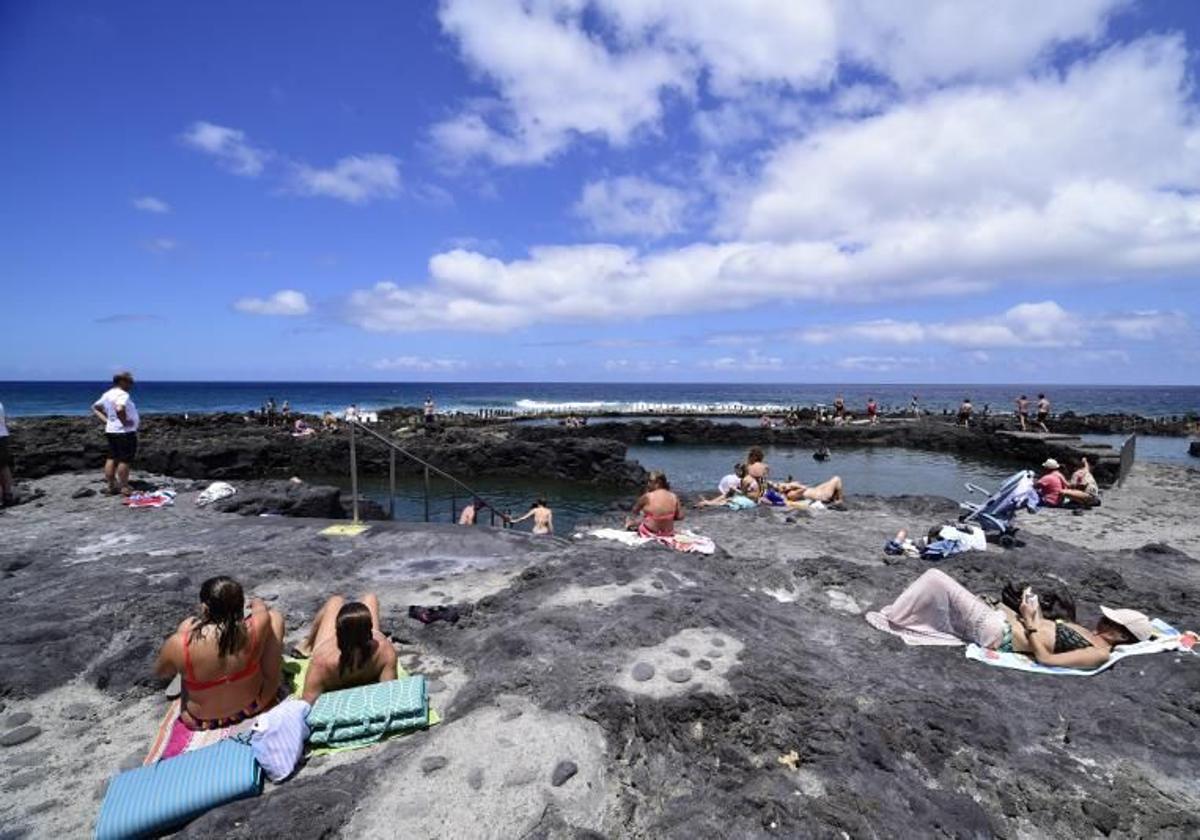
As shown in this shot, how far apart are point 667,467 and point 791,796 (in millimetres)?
27860

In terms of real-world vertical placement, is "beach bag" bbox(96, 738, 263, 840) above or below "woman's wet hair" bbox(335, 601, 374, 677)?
below

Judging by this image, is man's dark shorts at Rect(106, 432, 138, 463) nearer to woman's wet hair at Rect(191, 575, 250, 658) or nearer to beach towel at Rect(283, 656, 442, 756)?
beach towel at Rect(283, 656, 442, 756)

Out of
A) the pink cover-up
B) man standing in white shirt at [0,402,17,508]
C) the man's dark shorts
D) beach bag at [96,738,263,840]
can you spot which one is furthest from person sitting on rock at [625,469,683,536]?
man standing in white shirt at [0,402,17,508]

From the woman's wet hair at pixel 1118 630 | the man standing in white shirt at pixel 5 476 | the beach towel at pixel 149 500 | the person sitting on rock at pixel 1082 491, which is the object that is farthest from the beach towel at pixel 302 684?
the person sitting on rock at pixel 1082 491

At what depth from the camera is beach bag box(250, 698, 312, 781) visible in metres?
3.35

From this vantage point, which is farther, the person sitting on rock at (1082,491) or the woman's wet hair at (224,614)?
the person sitting on rock at (1082,491)

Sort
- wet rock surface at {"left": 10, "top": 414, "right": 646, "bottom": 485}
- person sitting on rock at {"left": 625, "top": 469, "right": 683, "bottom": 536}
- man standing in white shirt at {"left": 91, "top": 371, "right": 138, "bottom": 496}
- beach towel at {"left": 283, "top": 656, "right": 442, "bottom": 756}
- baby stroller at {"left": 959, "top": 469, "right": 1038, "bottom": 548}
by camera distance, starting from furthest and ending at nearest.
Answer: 1. wet rock surface at {"left": 10, "top": 414, "right": 646, "bottom": 485}
2. baby stroller at {"left": 959, "top": 469, "right": 1038, "bottom": 548}
3. man standing in white shirt at {"left": 91, "top": 371, "right": 138, "bottom": 496}
4. person sitting on rock at {"left": 625, "top": 469, "right": 683, "bottom": 536}
5. beach towel at {"left": 283, "top": 656, "right": 442, "bottom": 756}

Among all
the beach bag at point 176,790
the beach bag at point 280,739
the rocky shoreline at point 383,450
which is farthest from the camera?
the rocky shoreline at point 383,450

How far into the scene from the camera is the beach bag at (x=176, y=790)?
293 cm

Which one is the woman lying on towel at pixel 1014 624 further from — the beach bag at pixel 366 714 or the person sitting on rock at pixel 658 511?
Result: the beach bag at pixel 366 714

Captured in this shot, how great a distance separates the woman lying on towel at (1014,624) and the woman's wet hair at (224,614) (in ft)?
18.0

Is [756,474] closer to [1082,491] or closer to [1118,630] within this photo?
[1082,491]

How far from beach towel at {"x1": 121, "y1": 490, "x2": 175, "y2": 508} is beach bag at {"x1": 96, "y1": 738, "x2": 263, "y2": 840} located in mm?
8297

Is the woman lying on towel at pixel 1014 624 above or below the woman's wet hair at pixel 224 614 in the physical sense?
below
